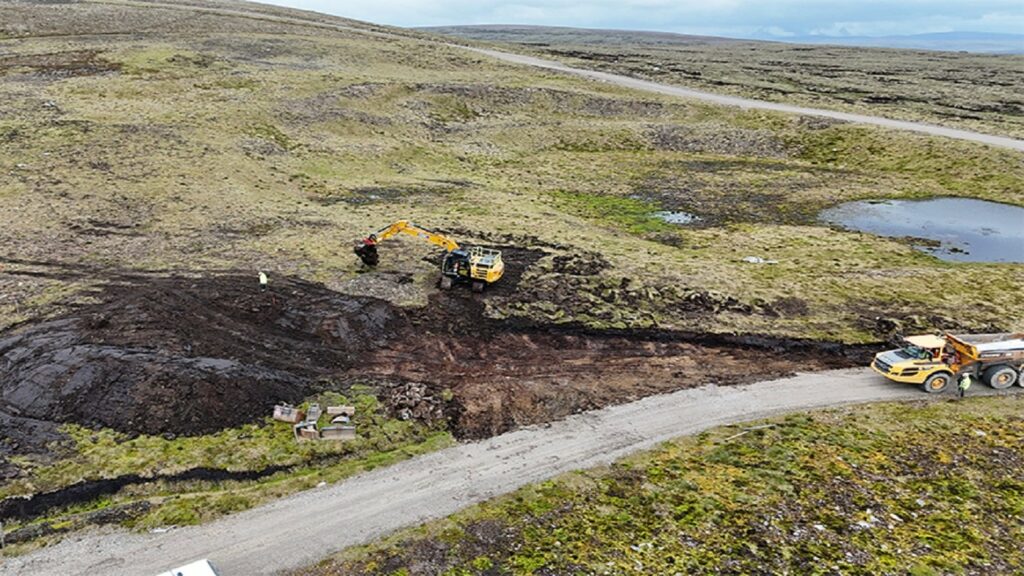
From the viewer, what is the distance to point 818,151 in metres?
65.6

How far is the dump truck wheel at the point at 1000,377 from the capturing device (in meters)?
25.3

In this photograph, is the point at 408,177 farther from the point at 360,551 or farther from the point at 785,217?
the point at 360,551

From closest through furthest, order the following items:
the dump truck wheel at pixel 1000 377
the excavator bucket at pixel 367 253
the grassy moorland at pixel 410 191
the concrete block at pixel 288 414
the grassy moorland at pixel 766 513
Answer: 1. the grassy moorland at pixel 766 513
2. the concrete block at pixel 288 414
3. the dump truck wheel at pixel 1000 377
4. the grassy moorland at pixel 410 191
5. the excavator bucket at pixel 367 253

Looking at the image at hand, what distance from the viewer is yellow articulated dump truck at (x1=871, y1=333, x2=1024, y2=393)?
24.9 m

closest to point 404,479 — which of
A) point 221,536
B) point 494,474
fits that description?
point 494,474

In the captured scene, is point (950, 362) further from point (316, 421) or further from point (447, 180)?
point (447, 180)

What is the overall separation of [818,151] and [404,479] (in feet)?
203

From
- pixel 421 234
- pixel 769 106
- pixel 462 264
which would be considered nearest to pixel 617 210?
pixel 462 264

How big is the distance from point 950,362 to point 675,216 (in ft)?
81.8

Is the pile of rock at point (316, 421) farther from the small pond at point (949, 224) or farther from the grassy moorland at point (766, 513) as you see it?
the small pond at point (949, 224)

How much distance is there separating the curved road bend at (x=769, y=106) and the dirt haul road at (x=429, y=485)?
52.4m

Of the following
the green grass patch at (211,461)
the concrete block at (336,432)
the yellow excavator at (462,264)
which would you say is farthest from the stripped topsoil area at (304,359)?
the concrete block at (336,432)

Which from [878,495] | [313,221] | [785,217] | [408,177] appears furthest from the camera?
[408,177]

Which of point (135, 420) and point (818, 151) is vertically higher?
point (818, 151)
